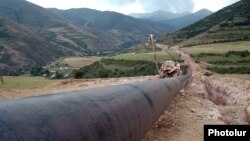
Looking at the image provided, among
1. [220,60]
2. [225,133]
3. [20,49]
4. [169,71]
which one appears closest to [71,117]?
[225,133]

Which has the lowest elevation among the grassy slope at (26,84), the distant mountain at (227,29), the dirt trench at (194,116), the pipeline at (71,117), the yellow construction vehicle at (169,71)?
the grassy slope at (26,84)

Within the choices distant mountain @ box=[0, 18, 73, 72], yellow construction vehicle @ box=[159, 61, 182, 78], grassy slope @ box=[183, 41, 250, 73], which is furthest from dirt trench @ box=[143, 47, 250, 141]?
distant mountain @ box=[0, 18, 73, 72]

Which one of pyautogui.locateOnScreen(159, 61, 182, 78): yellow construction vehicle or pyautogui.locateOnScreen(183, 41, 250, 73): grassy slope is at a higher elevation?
pyautogui.locateOnScreen(159, 61, 182, 78): yellow construction vehicle

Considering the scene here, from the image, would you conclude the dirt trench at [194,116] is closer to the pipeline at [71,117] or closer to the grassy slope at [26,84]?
the pipeline at [71,117]

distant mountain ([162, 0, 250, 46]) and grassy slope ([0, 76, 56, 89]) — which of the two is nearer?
grassy slope ([0, 76, 56, 89])

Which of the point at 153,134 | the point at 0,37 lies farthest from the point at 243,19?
the point at 153,134

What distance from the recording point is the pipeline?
275 centimetres

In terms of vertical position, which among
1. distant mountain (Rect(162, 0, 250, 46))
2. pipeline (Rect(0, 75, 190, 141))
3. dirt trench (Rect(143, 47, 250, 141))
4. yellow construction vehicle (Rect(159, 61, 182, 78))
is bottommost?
dirt trench (Rect(143, 47, 250, 141))

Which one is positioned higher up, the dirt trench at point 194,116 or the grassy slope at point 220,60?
the dirt trench at point 194,116

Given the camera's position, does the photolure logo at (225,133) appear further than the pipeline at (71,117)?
Yes

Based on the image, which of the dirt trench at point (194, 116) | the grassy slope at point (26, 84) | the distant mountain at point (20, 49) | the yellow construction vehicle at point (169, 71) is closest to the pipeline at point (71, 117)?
the dirt trench at point (194, 116)

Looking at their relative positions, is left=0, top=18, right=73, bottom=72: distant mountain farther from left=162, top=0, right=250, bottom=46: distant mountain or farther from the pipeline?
the pipeline

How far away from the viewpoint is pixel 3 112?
277 cm

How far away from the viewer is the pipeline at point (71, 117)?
2752mm
